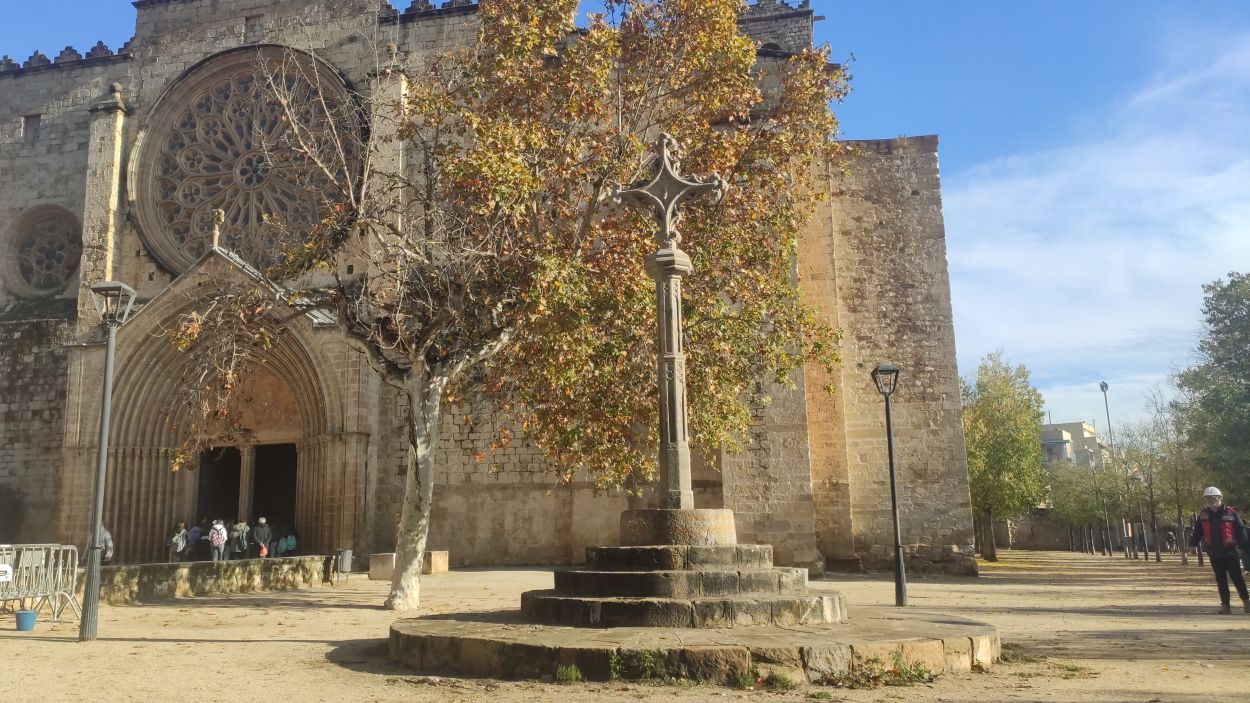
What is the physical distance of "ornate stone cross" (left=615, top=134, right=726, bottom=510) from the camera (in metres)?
7.34

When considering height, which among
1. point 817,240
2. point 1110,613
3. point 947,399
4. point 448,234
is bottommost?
point 1110,613

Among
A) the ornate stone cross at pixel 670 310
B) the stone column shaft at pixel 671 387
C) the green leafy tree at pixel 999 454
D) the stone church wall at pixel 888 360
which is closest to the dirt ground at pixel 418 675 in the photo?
the stone column shaft at pixel 671 387

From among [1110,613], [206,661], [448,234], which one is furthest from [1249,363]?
[206,661]

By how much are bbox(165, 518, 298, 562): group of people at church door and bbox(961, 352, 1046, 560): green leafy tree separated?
719 inches

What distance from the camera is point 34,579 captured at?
29.5 feet

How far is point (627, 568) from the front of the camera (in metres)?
6.78

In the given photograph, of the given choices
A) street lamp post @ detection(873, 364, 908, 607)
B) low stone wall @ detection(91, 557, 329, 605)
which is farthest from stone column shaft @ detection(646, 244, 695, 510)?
low stone wall @ detection(91, 557, 329, 605)

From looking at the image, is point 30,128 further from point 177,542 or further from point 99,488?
point 99,488

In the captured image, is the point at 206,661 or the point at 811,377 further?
the point at 811,377

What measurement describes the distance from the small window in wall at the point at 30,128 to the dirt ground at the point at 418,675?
1639 centimetres

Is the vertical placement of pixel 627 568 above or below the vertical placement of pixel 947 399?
below

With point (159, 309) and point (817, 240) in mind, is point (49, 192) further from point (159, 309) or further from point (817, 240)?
point (817, 240)

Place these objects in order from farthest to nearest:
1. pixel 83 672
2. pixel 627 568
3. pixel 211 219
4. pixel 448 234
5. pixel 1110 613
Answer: pixel 211 219
pixel 448 234
pixel 1110 613
pixel 627 568
pixel 83 672

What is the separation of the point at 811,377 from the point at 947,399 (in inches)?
105
